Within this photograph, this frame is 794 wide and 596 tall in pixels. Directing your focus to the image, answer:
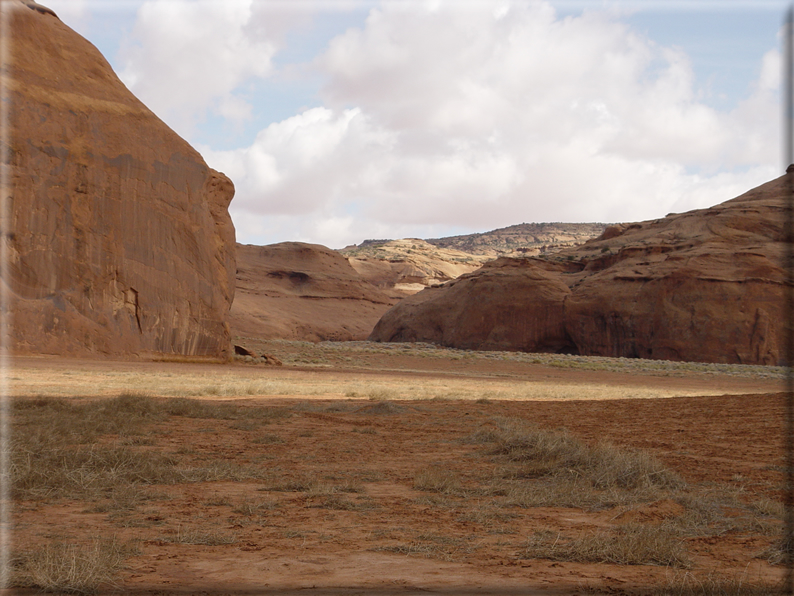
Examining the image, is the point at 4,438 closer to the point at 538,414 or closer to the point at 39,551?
the point at 39,551

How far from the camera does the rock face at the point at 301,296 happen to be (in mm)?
62375

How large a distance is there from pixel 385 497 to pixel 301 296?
66.4 metres

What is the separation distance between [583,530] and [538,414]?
31.6ft

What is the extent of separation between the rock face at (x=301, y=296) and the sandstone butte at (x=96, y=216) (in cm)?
3061

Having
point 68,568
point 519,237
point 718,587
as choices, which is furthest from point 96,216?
point 519,237

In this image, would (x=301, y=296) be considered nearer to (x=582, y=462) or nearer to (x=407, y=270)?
(x=407, y=270)

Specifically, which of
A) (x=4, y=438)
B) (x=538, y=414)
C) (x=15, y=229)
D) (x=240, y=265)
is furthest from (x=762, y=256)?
(x=240, y=265)

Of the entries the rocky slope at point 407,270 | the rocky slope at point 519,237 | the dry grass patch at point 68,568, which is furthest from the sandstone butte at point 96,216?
the rocky slope at point 519,237

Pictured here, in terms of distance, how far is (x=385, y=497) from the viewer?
690 cm

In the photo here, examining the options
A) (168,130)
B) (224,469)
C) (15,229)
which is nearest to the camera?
(224,469)

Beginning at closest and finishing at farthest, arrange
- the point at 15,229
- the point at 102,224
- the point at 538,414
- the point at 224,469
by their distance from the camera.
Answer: the point at 224,469, the point at 538,414, the point at 15,229, the point at 102,224

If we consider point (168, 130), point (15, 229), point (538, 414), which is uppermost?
point (168, 130)

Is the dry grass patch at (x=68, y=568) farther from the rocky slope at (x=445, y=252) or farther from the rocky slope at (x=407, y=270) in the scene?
the rocky slope at (x=445, y=252)

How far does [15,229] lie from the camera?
22.4 metres
